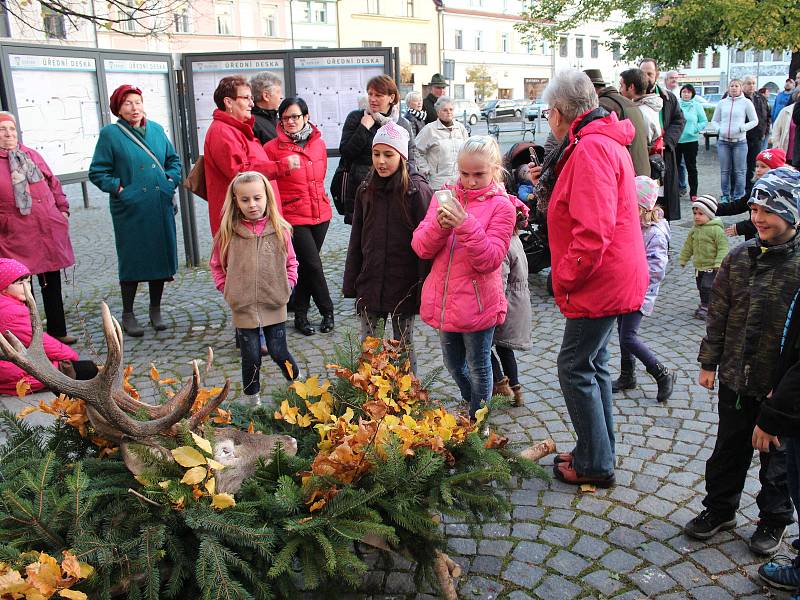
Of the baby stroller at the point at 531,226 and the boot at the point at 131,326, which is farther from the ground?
the baby stroller at the point at 531,226

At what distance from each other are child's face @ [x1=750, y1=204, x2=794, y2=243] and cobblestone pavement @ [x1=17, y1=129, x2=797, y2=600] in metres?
1.39

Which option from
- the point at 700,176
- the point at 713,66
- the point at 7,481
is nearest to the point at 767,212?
the point at 7,481

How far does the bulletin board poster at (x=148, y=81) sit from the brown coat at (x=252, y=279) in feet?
14.3

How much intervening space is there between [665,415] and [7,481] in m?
3.79

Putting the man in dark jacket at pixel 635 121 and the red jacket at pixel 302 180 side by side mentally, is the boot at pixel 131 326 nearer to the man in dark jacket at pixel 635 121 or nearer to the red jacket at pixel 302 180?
the red jacket at pixel 302 180

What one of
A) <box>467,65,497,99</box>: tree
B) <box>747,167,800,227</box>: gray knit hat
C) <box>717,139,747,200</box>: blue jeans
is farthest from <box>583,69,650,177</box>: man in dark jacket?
<box>467,65,497,99</box>: tree

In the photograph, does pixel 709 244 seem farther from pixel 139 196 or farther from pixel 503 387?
pixel 139 196

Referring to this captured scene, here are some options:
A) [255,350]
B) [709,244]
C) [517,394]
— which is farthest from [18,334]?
[709,244]

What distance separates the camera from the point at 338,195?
7332mm

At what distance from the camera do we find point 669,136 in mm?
9953

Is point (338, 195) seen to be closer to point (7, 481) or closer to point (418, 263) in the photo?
point (418, 263)

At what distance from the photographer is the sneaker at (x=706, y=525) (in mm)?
3463

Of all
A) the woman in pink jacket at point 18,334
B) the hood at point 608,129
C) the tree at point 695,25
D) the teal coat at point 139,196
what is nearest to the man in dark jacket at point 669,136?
the teal coat at point 139,196

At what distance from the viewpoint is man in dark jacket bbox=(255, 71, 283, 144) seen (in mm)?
6762
